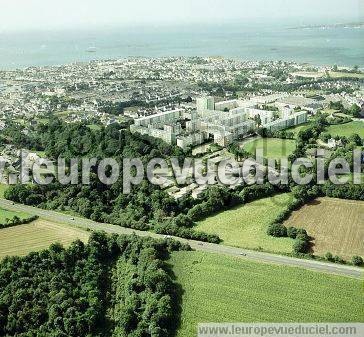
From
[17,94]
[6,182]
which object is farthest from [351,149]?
[17,94]

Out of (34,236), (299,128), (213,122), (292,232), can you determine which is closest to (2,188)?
(34,236)

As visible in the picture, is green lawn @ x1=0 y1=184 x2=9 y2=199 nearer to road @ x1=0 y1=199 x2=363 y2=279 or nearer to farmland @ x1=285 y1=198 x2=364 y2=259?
road @ x1=0 y1=199 x2=363 y2=279

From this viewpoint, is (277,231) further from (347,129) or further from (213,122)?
(347,129)

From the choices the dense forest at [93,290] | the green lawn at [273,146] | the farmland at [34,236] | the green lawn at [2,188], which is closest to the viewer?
the dense forest at [93,290]

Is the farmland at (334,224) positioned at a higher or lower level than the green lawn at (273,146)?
lower

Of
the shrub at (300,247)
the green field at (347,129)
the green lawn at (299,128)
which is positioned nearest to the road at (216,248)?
the shrub at (300,247)

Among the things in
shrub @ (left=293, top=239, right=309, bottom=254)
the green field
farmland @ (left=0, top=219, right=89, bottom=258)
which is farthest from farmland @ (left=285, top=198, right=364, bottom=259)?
the green field

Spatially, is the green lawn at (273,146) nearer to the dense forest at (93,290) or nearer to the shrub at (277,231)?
the shrub at (277,231)
